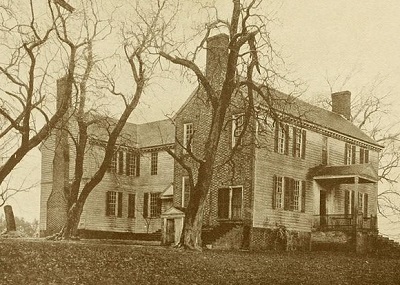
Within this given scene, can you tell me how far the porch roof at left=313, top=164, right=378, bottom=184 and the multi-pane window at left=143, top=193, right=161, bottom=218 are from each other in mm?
10096

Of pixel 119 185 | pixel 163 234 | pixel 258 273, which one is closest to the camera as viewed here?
pixel 258 273

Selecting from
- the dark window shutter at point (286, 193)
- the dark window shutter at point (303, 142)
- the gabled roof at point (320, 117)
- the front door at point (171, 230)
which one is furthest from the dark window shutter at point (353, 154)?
the front door at point (171, 230)

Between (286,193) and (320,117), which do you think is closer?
(286,193)

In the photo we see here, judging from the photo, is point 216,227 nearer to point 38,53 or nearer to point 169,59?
point 169,59

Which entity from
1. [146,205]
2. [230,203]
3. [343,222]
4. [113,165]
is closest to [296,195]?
[343,222]

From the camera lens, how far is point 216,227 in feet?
84.8

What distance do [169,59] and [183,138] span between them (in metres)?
8.09

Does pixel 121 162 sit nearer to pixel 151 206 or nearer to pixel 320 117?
pixel 151 206

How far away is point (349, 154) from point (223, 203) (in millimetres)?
8804

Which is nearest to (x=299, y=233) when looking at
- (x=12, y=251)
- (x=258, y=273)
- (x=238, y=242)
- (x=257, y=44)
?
(x=238, y=242)

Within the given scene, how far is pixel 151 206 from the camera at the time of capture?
35094 millimetres

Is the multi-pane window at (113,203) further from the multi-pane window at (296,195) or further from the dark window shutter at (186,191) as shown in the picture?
the multi-pane window at (296,195)

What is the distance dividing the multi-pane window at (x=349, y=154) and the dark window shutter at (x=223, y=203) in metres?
7.98

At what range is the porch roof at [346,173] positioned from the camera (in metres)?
27.9
